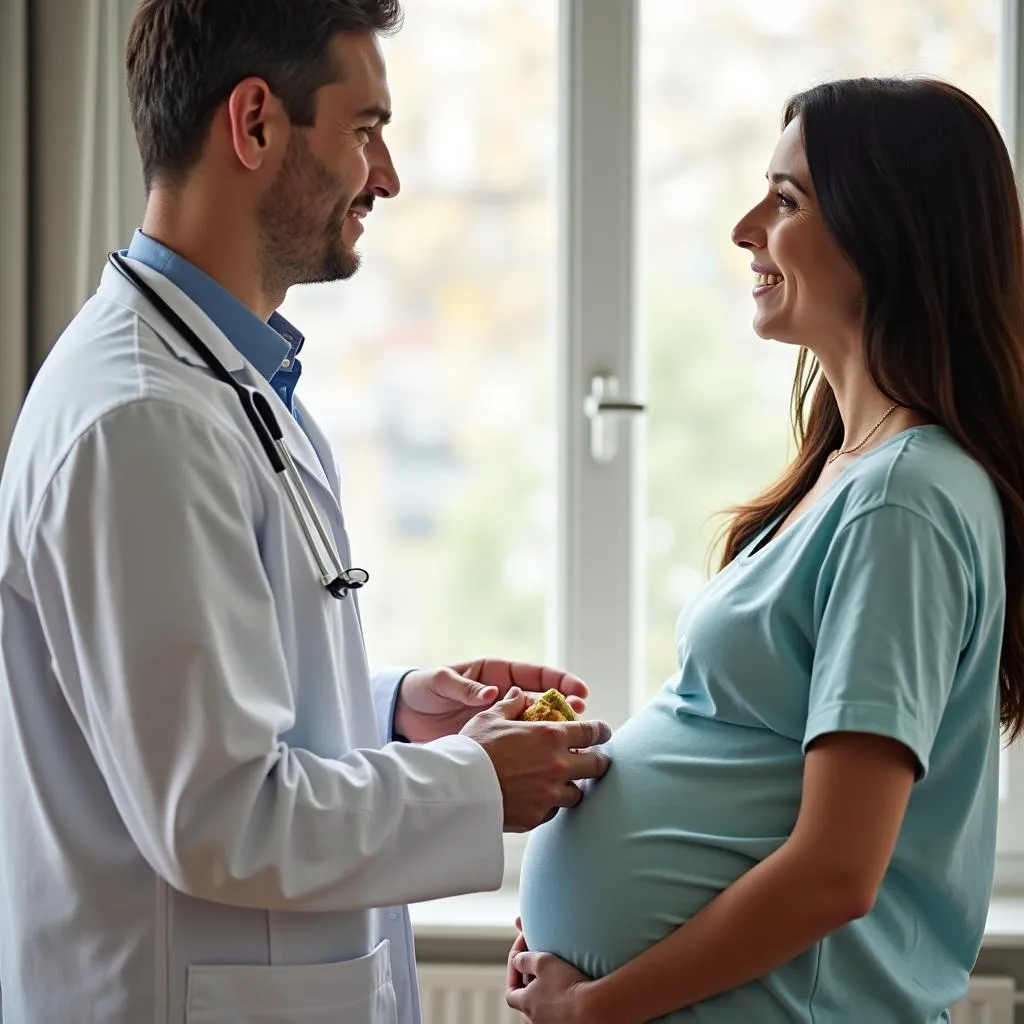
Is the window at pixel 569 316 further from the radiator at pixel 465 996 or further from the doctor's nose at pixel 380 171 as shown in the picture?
the doctor's nose at pixel 380 171

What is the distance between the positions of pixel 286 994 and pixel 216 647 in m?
0.35

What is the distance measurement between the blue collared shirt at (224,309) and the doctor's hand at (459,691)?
465 mm

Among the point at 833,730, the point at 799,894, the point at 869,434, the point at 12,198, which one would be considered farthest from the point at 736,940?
the point at 12,198

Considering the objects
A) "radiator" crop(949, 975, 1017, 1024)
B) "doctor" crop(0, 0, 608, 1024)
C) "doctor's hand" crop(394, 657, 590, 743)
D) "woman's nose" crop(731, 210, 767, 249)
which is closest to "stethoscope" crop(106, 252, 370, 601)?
"doctor" crop(0, 0, 608, 1024)

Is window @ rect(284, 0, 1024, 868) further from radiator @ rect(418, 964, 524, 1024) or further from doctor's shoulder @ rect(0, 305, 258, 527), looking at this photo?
doctor's shoulder @ rect(0, 305, 258, 527)

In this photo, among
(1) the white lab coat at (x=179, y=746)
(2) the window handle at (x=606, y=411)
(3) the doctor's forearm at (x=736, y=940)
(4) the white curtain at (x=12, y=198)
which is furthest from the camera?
(2) the window handle at (x=606, y=411)

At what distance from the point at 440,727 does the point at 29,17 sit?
136 cm

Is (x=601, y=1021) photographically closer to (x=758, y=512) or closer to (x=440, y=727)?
(x=440, y=727)

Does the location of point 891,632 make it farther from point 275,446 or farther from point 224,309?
point 224,309

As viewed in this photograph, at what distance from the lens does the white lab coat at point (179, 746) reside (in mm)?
1119

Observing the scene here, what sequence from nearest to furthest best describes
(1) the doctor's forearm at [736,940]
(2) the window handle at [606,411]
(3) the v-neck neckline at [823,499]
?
(1) the doctor's forearm at [736,940]
(3) the v-neck neckline at [823,499]
(2) the window handle at [606,411]

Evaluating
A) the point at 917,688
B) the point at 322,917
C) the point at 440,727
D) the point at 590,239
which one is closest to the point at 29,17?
the point at 590,239

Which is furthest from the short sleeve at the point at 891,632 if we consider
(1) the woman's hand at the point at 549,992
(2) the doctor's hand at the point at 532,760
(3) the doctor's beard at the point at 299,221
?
(3) the doctor's beard at the point at 299,221

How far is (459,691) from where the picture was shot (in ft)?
5.44
